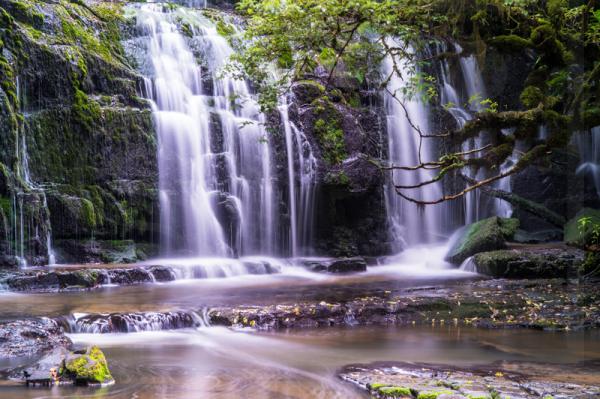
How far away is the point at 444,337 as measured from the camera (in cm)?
795

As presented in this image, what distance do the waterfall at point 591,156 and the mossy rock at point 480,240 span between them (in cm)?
599

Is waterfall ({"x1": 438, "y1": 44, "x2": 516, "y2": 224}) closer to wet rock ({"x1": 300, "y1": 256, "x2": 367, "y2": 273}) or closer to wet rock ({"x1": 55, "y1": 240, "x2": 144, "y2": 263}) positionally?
wet rock ({"x1": 300, "y1": 256, "x2": 367, "y2": 273})

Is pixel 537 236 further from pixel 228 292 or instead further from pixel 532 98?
pixel 228 292

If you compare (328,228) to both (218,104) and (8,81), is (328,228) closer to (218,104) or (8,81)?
(218,104)

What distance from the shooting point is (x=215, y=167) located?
53.6ft

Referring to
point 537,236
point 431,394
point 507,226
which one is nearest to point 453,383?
point 431,394

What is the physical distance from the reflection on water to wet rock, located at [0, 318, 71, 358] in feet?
0.86

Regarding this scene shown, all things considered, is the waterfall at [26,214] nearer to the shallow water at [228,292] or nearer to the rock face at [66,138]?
the rock face at [66,138]

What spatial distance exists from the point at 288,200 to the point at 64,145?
Result: 5776mm

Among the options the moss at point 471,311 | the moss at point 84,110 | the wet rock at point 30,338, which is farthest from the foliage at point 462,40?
the moss at point 84,110

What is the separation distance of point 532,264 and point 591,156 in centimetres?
980

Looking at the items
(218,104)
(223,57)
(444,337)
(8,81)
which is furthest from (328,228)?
(444,337)

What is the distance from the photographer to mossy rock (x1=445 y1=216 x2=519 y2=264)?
15.0 meters

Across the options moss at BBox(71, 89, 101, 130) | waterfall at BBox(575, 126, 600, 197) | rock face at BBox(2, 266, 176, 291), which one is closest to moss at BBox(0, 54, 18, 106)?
moss at BBox(71, 89, 101, 130)
